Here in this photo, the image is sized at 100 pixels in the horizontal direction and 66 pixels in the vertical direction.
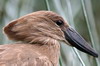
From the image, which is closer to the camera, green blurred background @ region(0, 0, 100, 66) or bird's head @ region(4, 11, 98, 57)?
bird's head @ region(4, 11, 98, 57)

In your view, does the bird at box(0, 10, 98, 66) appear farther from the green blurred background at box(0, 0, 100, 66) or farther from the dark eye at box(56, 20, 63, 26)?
the green blurred background at box(0, 0, 100, 66)

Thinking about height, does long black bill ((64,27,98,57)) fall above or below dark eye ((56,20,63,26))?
below

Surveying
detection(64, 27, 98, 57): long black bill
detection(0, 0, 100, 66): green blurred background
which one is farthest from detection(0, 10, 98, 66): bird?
detection(0, 0, 100, 66): green blurred background

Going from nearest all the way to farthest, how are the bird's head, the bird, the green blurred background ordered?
the bird
the bird's head
the green blurred background

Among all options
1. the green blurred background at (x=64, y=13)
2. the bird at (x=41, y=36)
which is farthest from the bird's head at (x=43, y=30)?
the green blurred background at (x=64, y=13)

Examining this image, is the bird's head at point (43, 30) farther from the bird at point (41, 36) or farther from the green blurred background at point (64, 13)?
the green blurred background at point (64, 13)

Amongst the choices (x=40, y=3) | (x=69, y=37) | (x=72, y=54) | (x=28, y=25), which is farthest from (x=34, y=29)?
(x=40, y=3)

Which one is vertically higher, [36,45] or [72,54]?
[36,45]

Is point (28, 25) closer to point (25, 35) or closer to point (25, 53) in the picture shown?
point (25, 35)
